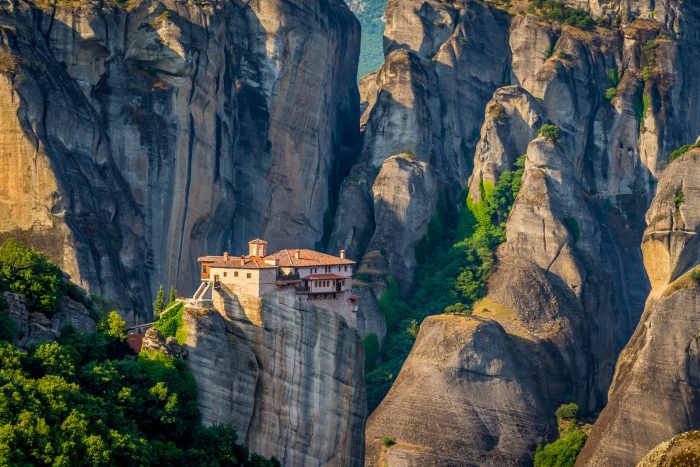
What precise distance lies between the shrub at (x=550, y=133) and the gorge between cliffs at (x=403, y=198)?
42cm

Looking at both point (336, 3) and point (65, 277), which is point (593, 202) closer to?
point (336, 3)

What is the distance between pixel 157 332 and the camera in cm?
7900

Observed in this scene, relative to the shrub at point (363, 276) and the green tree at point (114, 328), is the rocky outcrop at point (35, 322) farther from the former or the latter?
the shrub at point (363, 276)

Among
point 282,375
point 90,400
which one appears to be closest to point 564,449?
point 282,375

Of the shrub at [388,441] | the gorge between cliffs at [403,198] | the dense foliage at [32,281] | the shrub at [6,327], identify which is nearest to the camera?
the shrub at [6,327]

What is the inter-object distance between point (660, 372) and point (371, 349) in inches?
586

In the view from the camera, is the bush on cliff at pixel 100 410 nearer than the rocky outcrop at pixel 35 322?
Yes

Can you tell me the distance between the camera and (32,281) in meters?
78.6

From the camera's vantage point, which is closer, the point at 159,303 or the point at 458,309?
the point at 159,303

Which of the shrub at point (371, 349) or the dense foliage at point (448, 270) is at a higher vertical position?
the dense foliage at point (448, 270)

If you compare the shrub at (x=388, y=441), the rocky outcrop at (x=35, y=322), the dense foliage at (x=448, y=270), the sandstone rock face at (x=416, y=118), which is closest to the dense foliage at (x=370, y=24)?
the sandstone rock face at (x=416, y=118)

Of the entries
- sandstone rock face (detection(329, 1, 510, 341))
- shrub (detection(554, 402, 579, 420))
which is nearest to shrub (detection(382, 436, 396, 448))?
shrub (detection(554, 402, 579, 420))

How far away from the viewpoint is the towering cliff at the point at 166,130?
9881cm

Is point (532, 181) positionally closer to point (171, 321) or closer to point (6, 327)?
point (171, 321)
